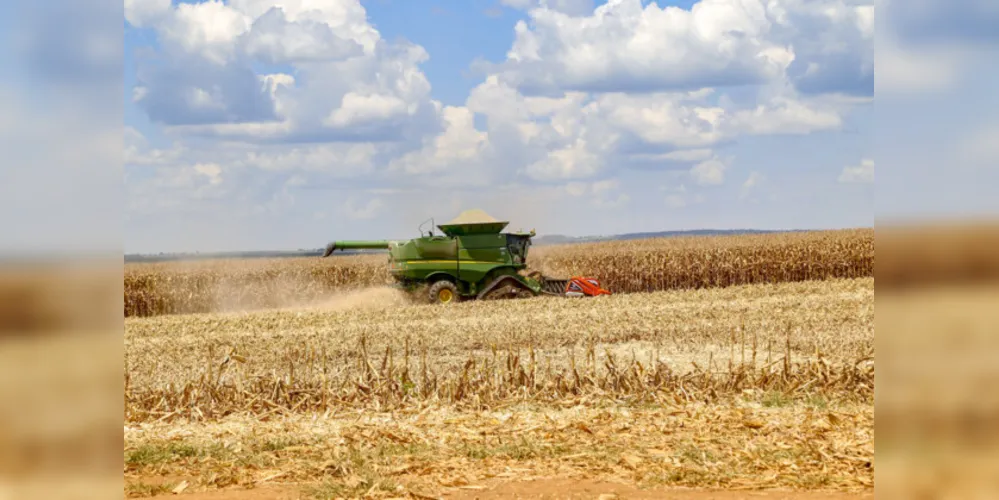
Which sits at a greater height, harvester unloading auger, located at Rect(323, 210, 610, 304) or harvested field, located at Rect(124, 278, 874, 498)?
harvester unloading auger, located at Rect(323, 210, 610, 304)

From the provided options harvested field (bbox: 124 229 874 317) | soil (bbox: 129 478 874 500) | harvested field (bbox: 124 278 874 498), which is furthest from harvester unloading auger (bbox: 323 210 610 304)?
soil (bbox: 129 478 874 500)

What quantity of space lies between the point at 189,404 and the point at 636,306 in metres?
13.2

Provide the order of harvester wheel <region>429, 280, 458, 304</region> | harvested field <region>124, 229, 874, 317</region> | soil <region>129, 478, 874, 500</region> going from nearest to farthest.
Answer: soil <region>129, 478, 874, 500</region> → harvester wheel <region>429, 280, 458, 304</region> → harvested field <region>124, 229, 874, 317</region>

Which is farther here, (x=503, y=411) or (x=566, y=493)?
(x=503, y=411)

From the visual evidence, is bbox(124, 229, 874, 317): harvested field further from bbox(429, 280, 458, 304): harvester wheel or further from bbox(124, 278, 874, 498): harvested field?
bbox(124, 278, 874, 498): harvested field

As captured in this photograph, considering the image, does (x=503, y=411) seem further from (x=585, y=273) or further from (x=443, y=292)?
(x=585, y=273)

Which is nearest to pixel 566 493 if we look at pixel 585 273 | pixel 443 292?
pixel 443 292

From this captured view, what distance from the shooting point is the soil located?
20.7 ft

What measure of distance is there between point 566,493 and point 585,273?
2596 cm

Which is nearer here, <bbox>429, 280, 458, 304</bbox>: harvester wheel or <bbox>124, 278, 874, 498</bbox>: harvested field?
<bbox>124, 278, 874, 498</bbox>: harvested field

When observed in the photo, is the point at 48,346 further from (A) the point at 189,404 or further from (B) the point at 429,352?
(B) the point at 429,352

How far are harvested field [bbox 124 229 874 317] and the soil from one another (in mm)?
23035

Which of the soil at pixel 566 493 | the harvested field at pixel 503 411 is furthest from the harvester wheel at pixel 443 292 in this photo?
the soil at pixel 566 493

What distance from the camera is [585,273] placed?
32.4 m
